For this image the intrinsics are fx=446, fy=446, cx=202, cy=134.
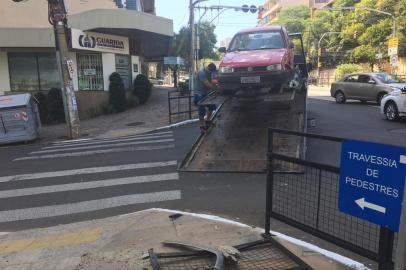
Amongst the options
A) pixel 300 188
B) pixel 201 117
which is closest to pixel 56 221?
pixel 300 188

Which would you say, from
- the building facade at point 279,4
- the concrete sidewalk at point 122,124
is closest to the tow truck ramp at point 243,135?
the concrete sidewalk at point 122,124

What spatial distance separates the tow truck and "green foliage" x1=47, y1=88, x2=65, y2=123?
11.6 meters

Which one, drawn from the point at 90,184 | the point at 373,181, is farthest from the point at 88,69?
the point at 373,181

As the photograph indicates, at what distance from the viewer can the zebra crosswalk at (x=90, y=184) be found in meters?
6.97

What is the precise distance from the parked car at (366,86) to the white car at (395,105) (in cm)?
473

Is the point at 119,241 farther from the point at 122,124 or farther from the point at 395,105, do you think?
the point at 122,124

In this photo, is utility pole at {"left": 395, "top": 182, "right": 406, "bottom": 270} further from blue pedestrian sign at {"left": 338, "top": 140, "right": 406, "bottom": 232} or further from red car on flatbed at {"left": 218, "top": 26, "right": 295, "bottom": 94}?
red car on flatbed at {"left": 218, "top": 26, "right": 295, "bottom": 94}

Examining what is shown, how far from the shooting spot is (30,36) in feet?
69.9

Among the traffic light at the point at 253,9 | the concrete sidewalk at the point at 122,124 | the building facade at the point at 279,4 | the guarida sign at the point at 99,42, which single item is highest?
the building facade at the point at 279,4

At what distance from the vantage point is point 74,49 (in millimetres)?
22000

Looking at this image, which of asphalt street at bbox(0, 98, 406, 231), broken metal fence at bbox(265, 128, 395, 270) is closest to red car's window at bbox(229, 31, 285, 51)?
asphalt street at bbox(0, 98, 406, 231)

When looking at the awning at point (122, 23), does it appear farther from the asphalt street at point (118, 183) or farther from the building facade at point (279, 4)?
the building facade at point (279, 4)

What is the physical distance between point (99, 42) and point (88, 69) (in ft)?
5.73

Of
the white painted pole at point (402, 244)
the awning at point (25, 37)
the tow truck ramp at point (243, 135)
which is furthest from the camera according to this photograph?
the awning at point (25, 37)
